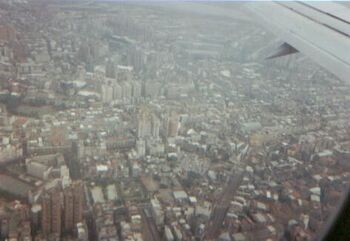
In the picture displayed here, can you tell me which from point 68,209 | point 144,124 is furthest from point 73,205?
point 144,124

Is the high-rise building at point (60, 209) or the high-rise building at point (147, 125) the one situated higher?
the high-rise building at point (147, 125)

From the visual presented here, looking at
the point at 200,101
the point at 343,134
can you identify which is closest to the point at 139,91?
the point at 200,101

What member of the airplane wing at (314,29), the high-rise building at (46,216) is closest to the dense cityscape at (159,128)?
the high-rise building at (46,216)

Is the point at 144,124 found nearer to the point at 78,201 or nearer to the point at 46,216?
the point at 78,201

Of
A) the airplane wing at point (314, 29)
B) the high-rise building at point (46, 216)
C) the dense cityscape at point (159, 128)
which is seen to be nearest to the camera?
the airplane wing at point (314, 29)

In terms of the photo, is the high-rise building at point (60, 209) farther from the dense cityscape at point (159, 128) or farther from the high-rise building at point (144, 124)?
Answer: the high-rise building at point (144, 124)
